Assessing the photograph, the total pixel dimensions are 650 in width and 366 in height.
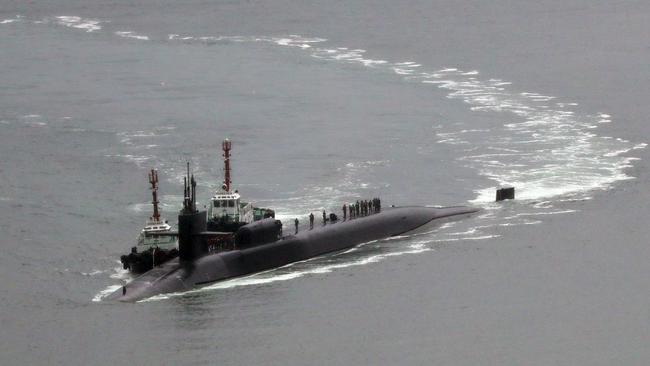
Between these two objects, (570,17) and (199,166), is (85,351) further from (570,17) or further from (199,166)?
(570,17)

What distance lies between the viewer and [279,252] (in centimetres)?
7275

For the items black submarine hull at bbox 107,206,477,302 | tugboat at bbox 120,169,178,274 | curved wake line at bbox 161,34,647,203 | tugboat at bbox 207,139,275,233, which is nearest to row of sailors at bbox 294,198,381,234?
black submarine hull at bbox 107,206,477,302

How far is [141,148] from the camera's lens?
327 feet

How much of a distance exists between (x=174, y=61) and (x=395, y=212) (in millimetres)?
59809

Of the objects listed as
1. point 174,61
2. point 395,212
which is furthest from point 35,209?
point 174,61

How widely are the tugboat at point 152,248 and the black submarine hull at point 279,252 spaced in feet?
2.37

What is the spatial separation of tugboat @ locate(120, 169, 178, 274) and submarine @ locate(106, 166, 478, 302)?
22.6 inches

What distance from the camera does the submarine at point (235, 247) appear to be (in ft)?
220

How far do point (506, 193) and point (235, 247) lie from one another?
20.0m

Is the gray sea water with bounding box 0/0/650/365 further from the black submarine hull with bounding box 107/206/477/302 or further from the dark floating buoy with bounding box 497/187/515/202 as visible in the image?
the dark floating buoy with bounding box 497/187/515/202

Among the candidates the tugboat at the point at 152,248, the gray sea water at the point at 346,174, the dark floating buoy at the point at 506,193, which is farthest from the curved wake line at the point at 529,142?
the tugboat at the point at 152,248

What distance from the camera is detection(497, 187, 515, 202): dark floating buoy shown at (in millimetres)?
85188


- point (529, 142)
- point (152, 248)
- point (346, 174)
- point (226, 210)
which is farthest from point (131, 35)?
point (152, 248)

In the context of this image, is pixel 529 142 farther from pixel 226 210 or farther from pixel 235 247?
pixel 235 247
